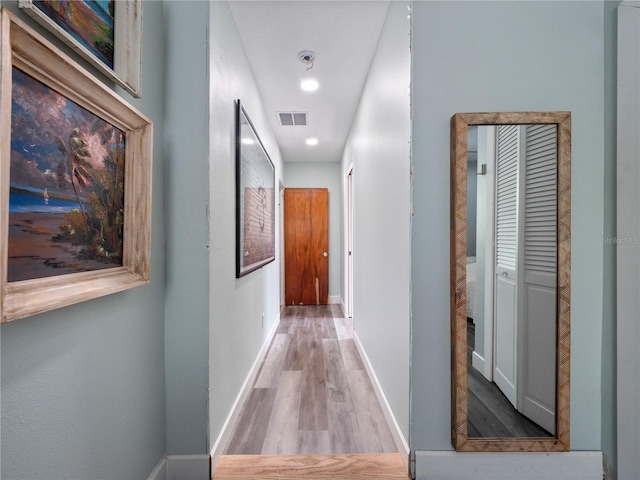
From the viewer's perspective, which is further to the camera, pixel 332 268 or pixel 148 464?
pixel 332 268

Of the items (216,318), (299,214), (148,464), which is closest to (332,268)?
(299,214)

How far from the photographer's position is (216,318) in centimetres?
152

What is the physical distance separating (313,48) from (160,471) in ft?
8.37

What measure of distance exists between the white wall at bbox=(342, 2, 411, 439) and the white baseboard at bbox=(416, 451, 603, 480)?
169 millimetres

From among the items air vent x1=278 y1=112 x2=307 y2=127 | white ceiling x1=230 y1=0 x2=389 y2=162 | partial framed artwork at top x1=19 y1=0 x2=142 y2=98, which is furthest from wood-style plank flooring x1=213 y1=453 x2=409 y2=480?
air vent x1=278 y1=112 x2=307 y2=127

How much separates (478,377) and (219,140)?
1663 mm

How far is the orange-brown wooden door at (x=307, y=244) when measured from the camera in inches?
201

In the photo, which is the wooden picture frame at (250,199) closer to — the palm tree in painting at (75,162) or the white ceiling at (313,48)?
the white ceiling at (313,48)

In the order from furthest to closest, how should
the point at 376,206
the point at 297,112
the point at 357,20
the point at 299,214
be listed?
the point at 299,214 → the point at 297,112 → the point at 376,206 → the point at 357,20

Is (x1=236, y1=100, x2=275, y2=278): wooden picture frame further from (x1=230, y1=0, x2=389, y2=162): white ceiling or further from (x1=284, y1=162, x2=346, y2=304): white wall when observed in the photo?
(x1=284, y1=162, x2=346, y2=304): white wall

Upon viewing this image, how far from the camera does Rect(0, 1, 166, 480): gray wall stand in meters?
0.72

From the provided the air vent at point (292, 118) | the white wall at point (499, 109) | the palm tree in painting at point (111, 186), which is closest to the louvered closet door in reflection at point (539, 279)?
the white wall at point (499, 109)

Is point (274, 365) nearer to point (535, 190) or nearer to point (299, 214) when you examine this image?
point (535, 190)

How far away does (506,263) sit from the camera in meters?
1.42
